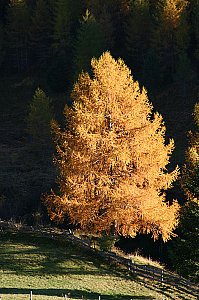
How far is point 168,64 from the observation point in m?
66.9

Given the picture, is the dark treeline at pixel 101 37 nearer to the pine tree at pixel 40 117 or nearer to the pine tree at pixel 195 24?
the pine tree at pixel 195 24

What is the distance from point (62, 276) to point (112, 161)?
6.31 m

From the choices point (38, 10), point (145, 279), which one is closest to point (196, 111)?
point (145, 279)

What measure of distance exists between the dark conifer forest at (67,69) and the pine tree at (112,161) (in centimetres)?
1230

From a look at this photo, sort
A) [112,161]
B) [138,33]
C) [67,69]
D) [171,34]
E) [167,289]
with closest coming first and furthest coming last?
[167,289]
[112,161]
[171,34]
[138,33]
[67,69]

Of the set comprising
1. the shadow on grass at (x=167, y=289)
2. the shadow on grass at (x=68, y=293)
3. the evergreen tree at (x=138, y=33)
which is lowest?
the shadow on grass at (x=68, y=293)

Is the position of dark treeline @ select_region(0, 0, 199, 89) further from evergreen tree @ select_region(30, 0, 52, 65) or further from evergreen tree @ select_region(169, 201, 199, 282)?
evergreen tree @ select_region(169, 201, 199, 282)

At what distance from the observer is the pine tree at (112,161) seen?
25.6m

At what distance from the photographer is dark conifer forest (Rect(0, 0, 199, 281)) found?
51.0 m

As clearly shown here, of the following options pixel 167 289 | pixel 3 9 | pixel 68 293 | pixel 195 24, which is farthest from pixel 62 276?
pixel 3 9

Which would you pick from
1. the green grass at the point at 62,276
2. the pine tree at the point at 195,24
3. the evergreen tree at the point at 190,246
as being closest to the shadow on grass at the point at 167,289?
the green grass at the point at 62,276

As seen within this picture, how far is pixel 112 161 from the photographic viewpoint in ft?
83.1

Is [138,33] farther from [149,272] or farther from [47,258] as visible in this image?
[149,272]

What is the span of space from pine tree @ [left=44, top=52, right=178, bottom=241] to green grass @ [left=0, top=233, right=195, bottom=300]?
231 cm
